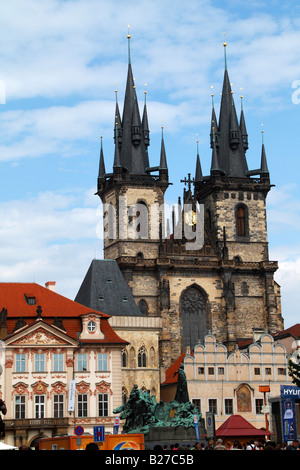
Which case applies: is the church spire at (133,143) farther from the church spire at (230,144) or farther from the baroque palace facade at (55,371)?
the baroque palace facade at (55,371)

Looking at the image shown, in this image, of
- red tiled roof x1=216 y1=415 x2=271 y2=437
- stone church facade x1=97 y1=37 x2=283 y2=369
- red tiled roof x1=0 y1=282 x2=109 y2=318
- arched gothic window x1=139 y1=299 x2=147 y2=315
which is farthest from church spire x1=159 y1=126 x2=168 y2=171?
red tiled roof x1=216 y1=415 x2=271 y2=437

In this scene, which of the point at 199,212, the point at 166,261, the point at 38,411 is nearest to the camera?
the point at 38,411

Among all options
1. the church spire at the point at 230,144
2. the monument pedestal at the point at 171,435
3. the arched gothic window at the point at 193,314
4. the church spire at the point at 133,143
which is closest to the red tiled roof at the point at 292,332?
the arched gothic window at the point at 193,314

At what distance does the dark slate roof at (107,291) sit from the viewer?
210 feet

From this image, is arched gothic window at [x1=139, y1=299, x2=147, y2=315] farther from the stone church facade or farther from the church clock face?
the church clock face

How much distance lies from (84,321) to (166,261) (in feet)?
72.3

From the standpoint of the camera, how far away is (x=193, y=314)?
2894 inches

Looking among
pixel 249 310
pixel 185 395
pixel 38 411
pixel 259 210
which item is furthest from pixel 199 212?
pixel 185 395

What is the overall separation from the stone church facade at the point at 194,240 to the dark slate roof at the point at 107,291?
14.9 ft

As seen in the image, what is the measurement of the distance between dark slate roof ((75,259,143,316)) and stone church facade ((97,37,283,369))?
454 cm

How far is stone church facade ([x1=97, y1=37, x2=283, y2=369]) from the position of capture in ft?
237

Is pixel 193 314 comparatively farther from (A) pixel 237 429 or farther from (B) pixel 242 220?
(A) pixel 237 429
